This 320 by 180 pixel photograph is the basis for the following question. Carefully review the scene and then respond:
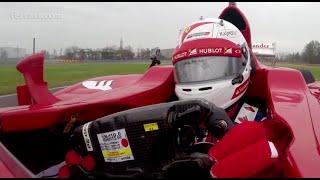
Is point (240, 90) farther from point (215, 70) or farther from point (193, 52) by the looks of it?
point (193, 52)

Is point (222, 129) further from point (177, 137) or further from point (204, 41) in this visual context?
point (204, 41)

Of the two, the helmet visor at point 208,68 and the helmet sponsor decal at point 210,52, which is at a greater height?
the helmet sponsor decal at point 210,52

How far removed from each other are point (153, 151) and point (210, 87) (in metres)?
1.18

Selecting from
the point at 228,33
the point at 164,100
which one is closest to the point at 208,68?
the point at 228,33

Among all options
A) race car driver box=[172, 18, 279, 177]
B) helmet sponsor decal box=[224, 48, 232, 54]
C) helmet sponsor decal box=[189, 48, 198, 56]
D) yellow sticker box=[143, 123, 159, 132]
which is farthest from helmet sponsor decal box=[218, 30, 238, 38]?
yellow sticker box=[143, 123, 159, 132]

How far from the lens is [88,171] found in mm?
2488

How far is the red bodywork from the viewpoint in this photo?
209cm

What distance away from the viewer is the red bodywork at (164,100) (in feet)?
6.85

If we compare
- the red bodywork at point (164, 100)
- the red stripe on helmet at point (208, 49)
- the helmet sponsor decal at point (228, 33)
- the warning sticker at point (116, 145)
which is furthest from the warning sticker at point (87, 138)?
the helmet sponsor decal at point (228, 33)

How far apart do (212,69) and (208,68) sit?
32mm

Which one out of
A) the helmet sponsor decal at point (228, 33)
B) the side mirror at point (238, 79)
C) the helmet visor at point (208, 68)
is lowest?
the side mirror at point (238, 79)

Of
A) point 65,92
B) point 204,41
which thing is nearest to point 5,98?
point 65,92

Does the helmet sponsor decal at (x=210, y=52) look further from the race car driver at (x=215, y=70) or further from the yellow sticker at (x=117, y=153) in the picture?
the yellow sticker at (x=117, y=153)

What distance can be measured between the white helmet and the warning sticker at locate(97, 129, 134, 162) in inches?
43.8
